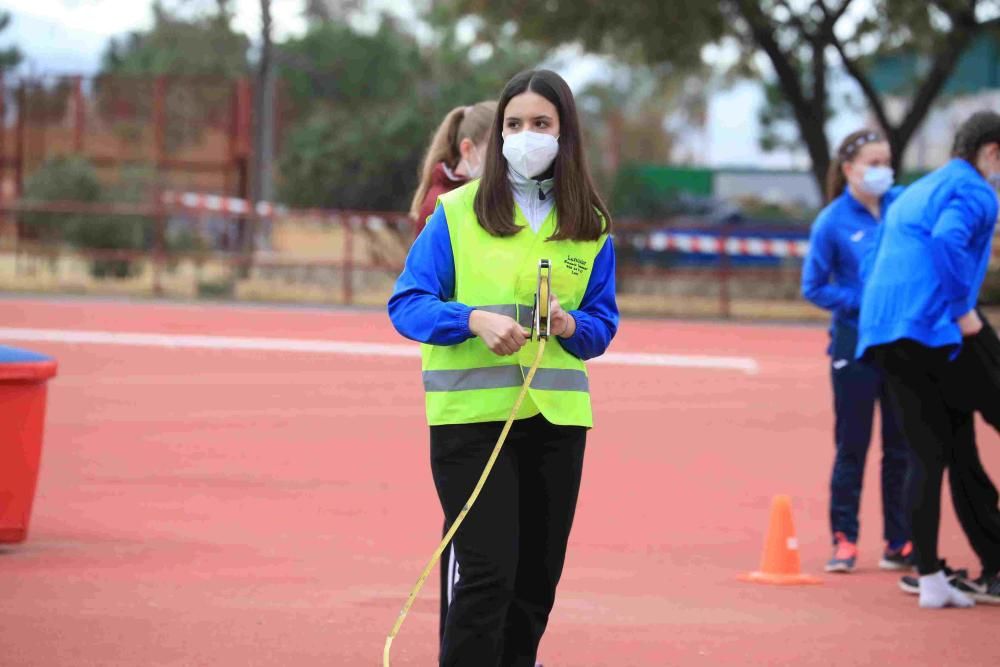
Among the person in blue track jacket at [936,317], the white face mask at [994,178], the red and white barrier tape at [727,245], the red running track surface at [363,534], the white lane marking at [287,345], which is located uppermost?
the white face mask at [994,178]

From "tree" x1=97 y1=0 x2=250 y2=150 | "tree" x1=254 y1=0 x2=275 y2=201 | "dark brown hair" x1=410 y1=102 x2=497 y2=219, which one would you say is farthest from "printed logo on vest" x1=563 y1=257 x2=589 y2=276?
"tree" x1=254 y1=0 x2=275 y2=201

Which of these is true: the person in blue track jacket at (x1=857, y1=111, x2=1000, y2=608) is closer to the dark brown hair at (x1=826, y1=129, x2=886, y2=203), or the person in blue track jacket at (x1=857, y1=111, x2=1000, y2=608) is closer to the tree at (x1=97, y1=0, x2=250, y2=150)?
the dark brown hair at (x1=826, y1=129, x2=886, y2=203)

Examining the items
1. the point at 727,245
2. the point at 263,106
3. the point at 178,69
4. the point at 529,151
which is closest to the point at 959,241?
the point at 529,151

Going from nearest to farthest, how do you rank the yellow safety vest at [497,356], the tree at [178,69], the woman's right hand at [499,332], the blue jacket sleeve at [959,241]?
the woman's right hand at [499,332] < the yellow safety vest at [497,356] < the blue jacket sleeve at [959,241] < the tree at [178,69]

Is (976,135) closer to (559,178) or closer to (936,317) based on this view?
(936,317)

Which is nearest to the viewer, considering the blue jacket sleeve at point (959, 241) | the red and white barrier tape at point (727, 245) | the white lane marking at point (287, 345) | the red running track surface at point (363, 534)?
the red running track surface at point (363, 534)

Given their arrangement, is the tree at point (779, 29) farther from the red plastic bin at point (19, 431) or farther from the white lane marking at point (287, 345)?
the red plastic bin at point (19, 431)

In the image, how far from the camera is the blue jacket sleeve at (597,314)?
463 centimetres

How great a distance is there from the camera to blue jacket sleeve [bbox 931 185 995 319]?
6.93m

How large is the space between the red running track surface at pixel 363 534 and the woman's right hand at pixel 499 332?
6.26 ft

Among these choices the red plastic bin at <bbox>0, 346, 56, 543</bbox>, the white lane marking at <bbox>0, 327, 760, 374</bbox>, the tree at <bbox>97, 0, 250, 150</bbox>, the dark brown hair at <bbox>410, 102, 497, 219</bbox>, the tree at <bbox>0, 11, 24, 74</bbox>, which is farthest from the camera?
the tree at <bbox>0, 11, 24, 74</bbox>

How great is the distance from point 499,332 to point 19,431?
3837mm

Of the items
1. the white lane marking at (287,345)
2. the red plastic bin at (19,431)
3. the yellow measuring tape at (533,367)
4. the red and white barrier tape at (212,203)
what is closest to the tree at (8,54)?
the red and white barrier tape at (212,203)

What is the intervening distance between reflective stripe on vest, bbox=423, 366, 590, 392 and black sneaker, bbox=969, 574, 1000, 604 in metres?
3.36
